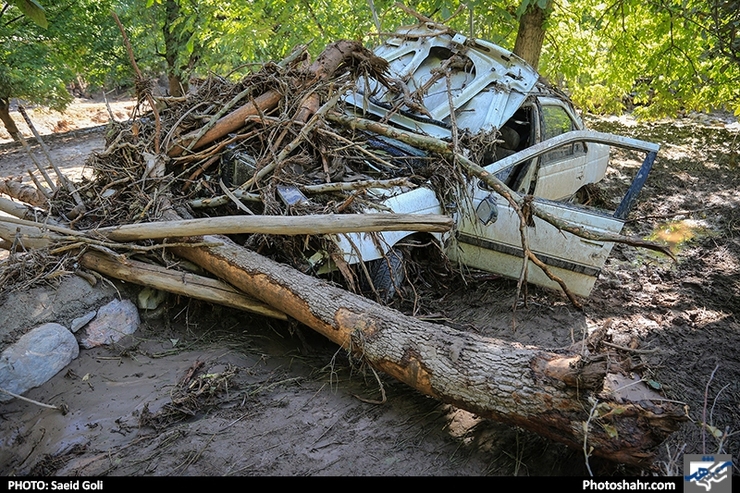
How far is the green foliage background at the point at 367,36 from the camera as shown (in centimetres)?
753

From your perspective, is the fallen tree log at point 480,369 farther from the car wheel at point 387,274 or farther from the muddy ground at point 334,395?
the car wheel at point 387,274

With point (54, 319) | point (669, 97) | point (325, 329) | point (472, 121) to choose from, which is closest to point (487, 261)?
point (472, 121)

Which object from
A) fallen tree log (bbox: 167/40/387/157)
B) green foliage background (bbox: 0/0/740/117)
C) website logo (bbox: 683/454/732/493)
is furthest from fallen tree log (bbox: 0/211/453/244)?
green foliage background (bbox: 0/0/740/117)

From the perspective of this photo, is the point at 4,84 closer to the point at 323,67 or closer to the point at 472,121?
the point at 323,67

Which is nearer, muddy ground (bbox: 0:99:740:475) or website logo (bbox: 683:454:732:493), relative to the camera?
website logo (bbox: 683:454:732:493)

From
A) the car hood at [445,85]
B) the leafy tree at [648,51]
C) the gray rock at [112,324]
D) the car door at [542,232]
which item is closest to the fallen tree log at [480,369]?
the gray rock at [112,324]

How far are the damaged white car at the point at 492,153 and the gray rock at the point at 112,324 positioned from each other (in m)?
1.53

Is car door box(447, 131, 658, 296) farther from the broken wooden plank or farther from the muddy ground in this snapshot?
the broken wooden plank

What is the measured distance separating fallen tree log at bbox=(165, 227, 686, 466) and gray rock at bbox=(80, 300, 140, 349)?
81cm

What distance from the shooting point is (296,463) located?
2.67 metres

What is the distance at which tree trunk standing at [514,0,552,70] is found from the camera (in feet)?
26.0

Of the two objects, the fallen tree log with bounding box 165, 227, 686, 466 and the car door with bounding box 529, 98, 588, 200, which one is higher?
the car door with bounding box 529, 98, 588, 200

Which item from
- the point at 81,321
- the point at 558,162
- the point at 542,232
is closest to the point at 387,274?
the point at 542,232

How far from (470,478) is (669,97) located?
338 inches
